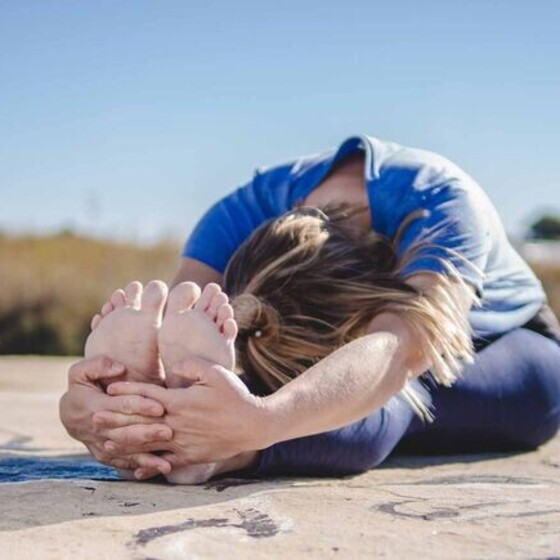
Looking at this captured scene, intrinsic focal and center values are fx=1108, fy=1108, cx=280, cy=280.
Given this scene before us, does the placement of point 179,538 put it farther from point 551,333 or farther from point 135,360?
point 551,333

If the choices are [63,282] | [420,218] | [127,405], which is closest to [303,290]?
[420,218]

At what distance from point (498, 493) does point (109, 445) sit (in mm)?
685

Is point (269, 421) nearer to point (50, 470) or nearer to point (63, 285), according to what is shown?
point (50, 470)

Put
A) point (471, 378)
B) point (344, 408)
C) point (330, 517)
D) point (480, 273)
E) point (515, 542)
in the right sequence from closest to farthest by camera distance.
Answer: point (515, 542) < point (330, 517) < point (344, 408) < point (480, 273) < point (471, 378)

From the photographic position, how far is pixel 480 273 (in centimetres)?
222

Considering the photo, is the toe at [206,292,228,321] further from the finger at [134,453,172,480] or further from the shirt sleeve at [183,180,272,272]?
the shirt sleeve at [183,180,272,272]

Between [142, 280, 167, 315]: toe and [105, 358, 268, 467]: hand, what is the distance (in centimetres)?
12

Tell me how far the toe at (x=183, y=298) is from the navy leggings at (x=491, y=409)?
52 centimetres

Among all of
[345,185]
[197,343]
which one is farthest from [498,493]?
[345,185]

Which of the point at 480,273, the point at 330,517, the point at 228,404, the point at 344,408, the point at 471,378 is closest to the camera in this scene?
the point at 330,517

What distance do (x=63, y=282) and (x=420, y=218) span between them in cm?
622

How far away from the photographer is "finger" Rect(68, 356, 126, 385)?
6.25 feet

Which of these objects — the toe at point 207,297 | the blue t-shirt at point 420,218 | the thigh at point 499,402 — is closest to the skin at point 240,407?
the toe at point 207,297

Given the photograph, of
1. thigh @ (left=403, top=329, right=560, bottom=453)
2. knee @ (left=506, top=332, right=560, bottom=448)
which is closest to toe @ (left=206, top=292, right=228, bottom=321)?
thigh @ (left=403, top=329, right=560, bottom=453)
